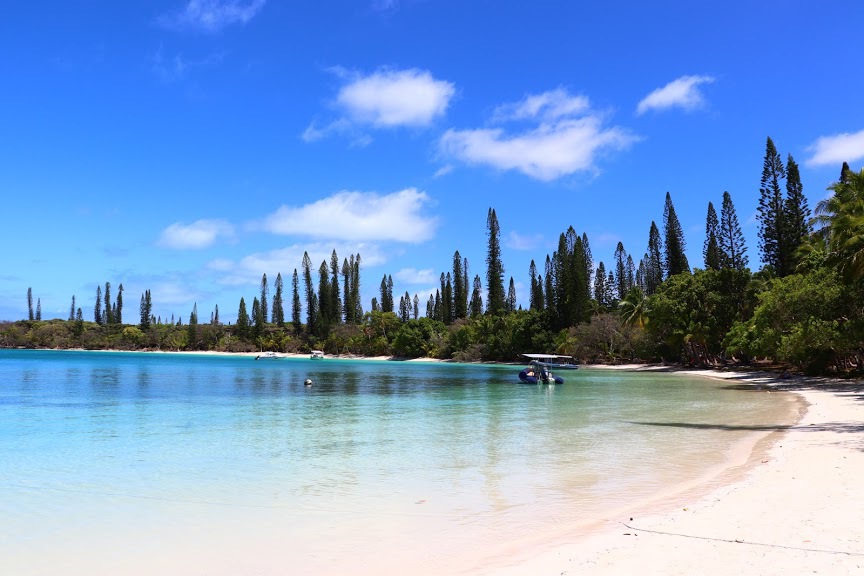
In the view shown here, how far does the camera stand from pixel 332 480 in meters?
10.8

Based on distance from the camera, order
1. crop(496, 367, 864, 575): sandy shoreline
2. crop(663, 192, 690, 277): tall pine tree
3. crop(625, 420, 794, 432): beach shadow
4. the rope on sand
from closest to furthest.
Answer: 1. crop(496, 367, 864, 575): sandy shoreline
2. the rope on sand
3. crop(625, 420, 794, 432): beach shadow
4. crop(663, 192, 690, 277): tall pine tree

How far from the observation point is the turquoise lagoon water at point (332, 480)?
6.96 m

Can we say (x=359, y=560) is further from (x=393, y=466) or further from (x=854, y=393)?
(x=854, y=393)

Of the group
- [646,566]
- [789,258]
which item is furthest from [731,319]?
[646,566]

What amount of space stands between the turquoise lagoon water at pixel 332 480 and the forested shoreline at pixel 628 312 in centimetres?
1038

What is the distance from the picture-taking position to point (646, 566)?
5551 millimetres

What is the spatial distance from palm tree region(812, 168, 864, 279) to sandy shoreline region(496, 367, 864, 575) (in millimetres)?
14239

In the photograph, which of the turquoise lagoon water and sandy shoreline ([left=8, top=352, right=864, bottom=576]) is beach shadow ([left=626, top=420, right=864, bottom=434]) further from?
sandy shoreline ([left=8, top=352, right=864, bottom=576])

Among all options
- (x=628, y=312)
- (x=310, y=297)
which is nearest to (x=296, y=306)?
(x=310, y=297)

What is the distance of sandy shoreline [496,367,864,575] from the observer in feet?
18.0

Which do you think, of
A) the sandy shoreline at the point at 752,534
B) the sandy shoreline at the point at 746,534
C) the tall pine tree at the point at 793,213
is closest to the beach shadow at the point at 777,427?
the sandy shoreline at the point at 746,534

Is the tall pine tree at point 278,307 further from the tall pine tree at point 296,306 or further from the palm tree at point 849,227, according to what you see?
the palm tree at point 849,227

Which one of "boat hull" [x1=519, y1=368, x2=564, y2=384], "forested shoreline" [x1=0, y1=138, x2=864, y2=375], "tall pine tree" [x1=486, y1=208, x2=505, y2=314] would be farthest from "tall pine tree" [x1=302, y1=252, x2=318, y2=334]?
"boat hull" [x1=519, y1=368, x2=564, y2=384]

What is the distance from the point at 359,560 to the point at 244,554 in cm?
138
